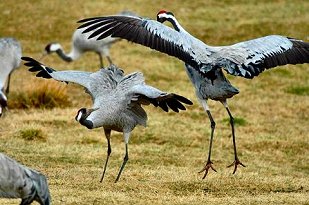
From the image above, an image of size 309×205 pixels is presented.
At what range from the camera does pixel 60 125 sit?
14.0 meters

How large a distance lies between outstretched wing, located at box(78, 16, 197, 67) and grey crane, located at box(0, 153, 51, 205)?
2798 mm

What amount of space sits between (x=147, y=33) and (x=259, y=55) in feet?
4.59

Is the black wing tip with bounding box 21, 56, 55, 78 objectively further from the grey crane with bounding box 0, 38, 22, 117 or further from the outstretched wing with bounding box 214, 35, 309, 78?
the grey crane with bounding box 0, 38, 22, 117

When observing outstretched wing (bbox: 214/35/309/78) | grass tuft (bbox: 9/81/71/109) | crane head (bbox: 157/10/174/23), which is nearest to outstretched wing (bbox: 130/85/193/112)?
outstretched wing (bbox: 214/35/309/78)

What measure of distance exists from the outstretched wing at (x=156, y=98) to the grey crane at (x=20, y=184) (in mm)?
2237

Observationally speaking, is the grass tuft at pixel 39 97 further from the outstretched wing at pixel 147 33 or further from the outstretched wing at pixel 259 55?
the outstretched wing at pixel 259 55

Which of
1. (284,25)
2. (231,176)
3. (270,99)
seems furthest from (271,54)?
(284,25)

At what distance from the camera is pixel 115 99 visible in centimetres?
999

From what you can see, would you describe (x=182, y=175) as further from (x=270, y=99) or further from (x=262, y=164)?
(x=270, y=99)

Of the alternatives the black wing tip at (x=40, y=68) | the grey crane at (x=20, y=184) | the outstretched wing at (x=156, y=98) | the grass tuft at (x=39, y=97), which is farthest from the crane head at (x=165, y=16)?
the grass tuft at (x=39, y=97)

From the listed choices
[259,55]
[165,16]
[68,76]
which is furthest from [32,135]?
[259,55]

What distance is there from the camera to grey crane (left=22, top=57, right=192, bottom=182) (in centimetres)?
970

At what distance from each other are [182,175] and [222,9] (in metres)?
12.5

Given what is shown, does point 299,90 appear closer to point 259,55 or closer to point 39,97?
point 39,97
